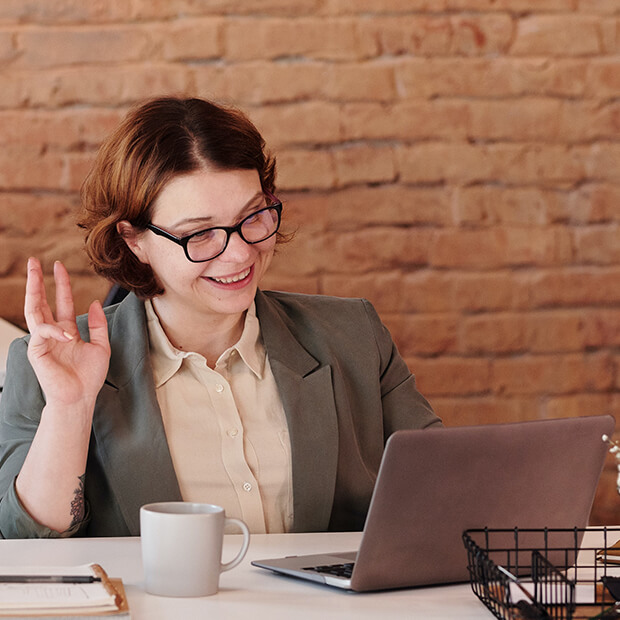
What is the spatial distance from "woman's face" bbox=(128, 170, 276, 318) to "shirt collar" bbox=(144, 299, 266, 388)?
0.08 m

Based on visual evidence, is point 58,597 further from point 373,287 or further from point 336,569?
point 373,287

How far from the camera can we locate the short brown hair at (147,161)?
1402 mm

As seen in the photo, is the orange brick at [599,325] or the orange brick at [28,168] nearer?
the orange brick at [28,168]

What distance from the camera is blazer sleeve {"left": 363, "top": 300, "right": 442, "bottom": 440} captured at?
1.53 m

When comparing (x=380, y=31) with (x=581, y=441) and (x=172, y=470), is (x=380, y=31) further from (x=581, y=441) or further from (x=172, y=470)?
(x=581, y=441)

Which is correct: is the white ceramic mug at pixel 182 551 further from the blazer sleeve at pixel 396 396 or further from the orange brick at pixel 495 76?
the orange brick at pixel 495 76

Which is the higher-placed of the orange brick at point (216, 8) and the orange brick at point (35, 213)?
the orange brick at point (216, 8)

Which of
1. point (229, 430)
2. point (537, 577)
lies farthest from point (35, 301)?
point (537, 577)

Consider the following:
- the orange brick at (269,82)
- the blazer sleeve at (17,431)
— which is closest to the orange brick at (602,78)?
the orange brick at (269,82)

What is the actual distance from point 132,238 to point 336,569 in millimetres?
678

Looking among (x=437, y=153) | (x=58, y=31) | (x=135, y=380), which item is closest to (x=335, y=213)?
(x=437, y=153)

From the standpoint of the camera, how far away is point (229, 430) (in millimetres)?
1407

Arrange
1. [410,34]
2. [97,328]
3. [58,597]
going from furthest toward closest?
[410,34]
[97,328]
[58,597]

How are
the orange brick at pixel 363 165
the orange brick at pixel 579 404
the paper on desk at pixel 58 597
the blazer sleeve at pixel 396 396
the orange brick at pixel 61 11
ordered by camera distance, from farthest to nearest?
the orange brick at pixel 579 404
the orange brick at pixel 363 165
the orange brick at pixel 61 11
the blazer sleeve at pixel 396 396
the paper on desk at pixel 58 597
